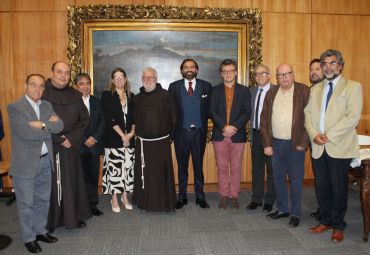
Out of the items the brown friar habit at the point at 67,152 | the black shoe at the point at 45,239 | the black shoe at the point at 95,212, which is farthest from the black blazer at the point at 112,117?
the black shoe at the point at 45,239

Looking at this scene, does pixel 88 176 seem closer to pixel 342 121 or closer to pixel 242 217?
pixel 242 217

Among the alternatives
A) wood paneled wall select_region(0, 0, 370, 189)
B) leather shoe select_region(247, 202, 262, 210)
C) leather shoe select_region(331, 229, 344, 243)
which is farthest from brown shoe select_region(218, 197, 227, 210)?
leather shoe select_region(331, 229, 344, 243)

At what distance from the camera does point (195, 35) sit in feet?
17.1

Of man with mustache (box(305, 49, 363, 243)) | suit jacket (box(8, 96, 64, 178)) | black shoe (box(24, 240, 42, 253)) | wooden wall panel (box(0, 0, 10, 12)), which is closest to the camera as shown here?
suit jacket (box(8, 96, 64, 178))

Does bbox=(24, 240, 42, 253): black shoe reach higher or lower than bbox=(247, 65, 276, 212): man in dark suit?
lower

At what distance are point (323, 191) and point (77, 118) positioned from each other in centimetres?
273

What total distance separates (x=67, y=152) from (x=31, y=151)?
52 centimetres

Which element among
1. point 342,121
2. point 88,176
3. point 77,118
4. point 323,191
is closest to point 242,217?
point 323,191

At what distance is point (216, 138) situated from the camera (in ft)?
14.2

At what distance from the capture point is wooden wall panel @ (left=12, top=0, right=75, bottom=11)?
16.3ft

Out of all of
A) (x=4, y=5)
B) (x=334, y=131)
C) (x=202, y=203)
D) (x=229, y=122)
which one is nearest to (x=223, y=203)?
(x=202, y=203)

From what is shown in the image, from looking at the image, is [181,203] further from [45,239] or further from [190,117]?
[45,239]

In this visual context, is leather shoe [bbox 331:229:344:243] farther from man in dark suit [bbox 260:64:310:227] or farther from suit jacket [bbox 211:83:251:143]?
suit jacket [bbox 211:83:251:143]

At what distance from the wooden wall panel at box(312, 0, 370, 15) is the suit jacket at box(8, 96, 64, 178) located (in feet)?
15.0
